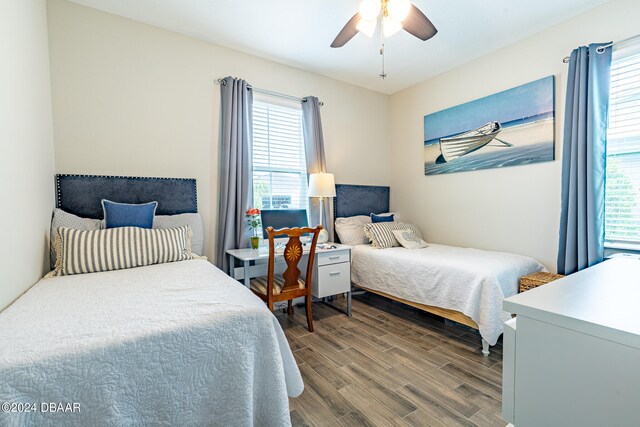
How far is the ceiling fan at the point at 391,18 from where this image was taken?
69.5 inches

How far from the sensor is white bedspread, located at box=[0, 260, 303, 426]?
88 centimetres

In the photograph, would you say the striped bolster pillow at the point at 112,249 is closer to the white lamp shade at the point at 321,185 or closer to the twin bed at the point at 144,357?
the twin bed at the point at 144,357

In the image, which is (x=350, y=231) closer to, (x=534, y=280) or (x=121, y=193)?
(x=534, y=280)

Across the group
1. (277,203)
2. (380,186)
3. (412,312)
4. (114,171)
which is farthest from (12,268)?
(380,186)

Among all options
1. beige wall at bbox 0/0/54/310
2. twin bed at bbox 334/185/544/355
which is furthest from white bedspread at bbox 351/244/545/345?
beige wall at bbox 0/0/54/310

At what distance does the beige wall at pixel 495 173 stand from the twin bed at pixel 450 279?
39 cm

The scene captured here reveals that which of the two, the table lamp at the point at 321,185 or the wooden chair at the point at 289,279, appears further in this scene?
the table lamp at the point at 321,185

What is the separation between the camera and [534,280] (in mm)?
2396

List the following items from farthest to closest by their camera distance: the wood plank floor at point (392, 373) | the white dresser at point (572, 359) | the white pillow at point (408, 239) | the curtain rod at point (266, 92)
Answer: the white pillow at point (408, 239) < the curtain rod at point (266, 92) < the wood plank floor at point (392, 373) < the white dresser at point (572, 359)

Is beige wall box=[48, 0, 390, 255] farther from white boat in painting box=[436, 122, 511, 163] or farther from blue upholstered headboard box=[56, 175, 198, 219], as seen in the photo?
white boat in painting box=[436, 122, 511, 163]

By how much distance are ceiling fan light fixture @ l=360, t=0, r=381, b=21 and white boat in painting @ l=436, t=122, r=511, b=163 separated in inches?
80.2

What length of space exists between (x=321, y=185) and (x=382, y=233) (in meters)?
0.91

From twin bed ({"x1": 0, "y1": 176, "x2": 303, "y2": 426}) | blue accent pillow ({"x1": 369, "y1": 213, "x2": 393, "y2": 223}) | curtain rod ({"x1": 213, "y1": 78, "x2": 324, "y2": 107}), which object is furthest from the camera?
blue accent pillow ({"x1": 369, "y1": 213, "x2": 393, "y2": 223})

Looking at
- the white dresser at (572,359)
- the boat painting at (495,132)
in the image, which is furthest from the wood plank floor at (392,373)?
the boat painting at (495,132)
